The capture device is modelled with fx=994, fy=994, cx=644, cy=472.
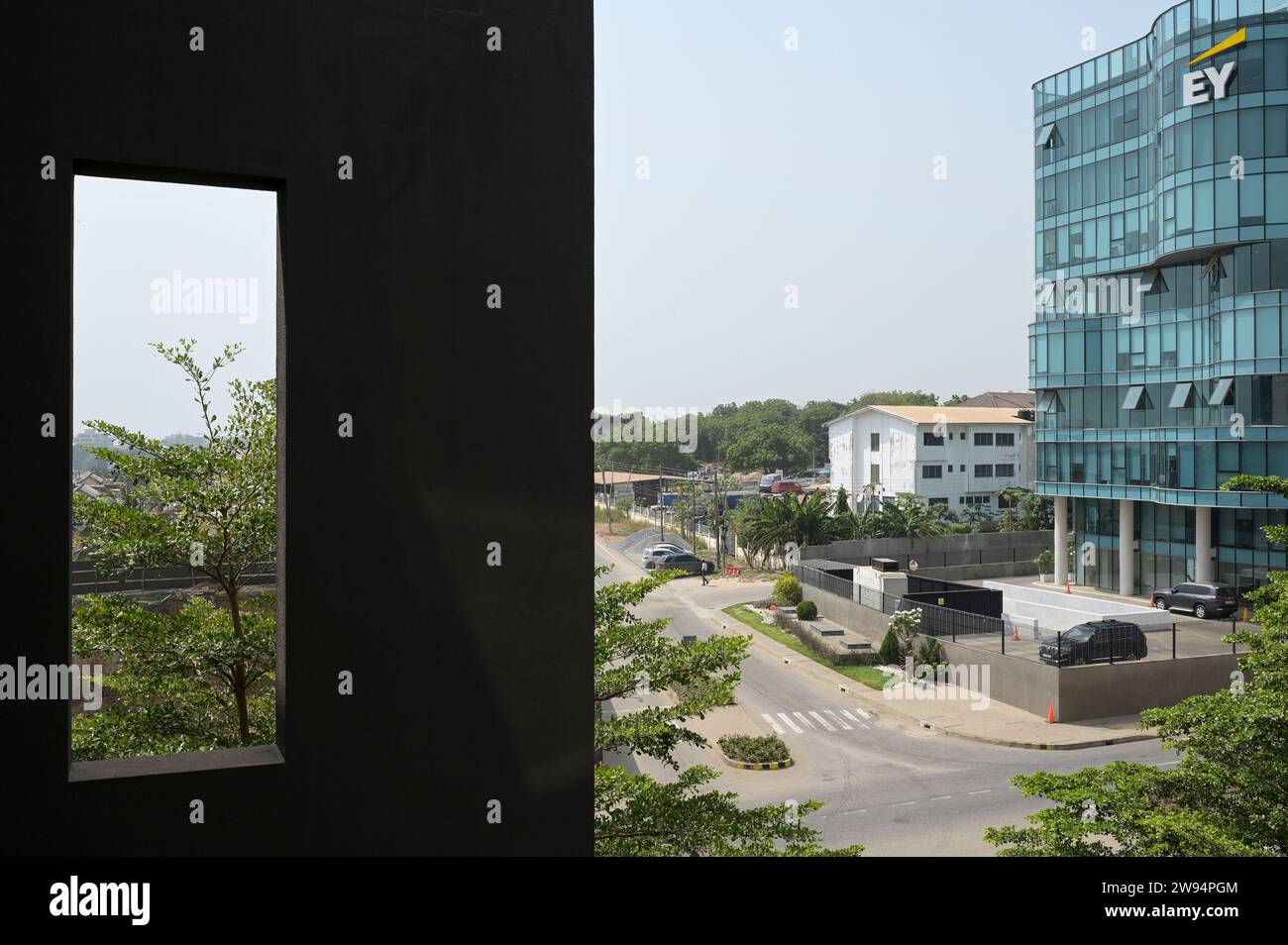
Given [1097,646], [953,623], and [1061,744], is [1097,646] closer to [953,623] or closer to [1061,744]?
[1061,744]

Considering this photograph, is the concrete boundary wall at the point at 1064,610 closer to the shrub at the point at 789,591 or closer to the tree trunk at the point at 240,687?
the shrub at the point at 789,591

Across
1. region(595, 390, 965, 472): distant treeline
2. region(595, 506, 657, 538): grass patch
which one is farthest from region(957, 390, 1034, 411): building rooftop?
region(595, 506, 657, 538): grass patch

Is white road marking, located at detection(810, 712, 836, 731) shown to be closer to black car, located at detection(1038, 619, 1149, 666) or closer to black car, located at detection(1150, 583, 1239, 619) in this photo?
black car, located at detection(1038, 619, 1149, 666)

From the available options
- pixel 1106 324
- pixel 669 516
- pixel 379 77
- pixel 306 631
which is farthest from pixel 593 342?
pixel 669 516

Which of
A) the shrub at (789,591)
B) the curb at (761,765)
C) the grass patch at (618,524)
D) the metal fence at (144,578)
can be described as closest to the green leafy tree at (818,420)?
the grass patch at (618,524)

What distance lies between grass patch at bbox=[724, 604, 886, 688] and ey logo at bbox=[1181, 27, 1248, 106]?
2022cm

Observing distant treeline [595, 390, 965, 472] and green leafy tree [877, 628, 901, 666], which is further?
distant treeline [595, 390, 965, 472]

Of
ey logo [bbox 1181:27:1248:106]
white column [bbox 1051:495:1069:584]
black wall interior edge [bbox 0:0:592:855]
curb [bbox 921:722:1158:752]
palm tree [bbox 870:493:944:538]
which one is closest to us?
black wall interior edge [bbox 0:0:592:855]

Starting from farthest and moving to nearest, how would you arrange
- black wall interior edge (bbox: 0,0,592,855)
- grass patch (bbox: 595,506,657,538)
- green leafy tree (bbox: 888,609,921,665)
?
grass patch (bbox: 595,506,657,538)
green leafy tree (bbox: 888,609,921,665)
black wall interior edge (bbox: 0,0,592,855)

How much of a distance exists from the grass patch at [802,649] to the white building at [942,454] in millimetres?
21821

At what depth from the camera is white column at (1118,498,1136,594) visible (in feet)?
109

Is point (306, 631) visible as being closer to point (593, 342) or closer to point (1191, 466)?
point (593, 342)
